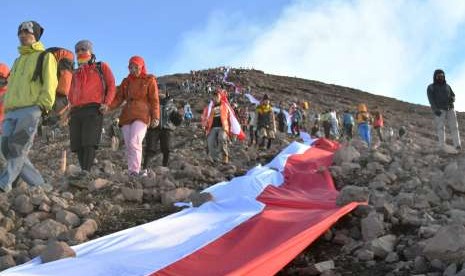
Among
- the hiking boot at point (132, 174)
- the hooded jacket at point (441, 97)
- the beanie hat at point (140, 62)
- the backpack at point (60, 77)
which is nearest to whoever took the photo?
the backpack at point (60, 77)

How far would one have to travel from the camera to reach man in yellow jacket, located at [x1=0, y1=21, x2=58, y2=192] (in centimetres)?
545

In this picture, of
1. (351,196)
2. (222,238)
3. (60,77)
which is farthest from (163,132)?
(222,238)

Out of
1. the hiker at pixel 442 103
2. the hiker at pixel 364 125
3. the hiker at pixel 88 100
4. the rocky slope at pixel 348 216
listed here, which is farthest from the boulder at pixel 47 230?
the hiker at pixel 364 125

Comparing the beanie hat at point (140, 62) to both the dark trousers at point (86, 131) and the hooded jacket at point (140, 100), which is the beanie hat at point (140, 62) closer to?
the hooded jacket at point (140, 100)

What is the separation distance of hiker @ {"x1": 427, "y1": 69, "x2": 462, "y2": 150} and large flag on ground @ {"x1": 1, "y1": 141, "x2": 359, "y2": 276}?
4.66 metres

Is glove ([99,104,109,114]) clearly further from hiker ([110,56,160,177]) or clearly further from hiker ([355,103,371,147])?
hiker ([355,103,371,147])

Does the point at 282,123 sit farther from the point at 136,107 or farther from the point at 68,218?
the point at 68,218

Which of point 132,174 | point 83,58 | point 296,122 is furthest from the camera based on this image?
point 296,122

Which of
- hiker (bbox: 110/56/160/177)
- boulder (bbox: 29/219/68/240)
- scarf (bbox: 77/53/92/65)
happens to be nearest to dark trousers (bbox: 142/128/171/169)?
hiker (bbox: 110/56/160/177)

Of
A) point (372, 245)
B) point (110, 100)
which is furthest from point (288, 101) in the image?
point (372, 245)

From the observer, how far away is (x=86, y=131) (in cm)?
662

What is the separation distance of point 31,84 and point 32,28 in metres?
0.55

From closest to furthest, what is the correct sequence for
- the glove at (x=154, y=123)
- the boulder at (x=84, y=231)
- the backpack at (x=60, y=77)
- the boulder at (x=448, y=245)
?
the boulder at (x=448, y=245), the boulder at (x=84, y=231), the backpack at (x=60, y=77), the glove at (x=154, y=123)

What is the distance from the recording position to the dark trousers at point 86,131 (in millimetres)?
6625
